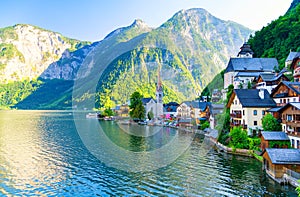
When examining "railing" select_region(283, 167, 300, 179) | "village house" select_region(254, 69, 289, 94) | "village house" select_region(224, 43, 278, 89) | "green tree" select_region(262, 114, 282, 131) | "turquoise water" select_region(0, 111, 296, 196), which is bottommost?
"turquoise water" select_region(0, 111, 296, 196)

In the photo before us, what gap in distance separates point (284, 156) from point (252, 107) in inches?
792

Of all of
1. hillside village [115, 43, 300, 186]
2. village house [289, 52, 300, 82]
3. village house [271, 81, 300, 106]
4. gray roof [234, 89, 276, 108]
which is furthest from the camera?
village house [289, 52, 300, 82]

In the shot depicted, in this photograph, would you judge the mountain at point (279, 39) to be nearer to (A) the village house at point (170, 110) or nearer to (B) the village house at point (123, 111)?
(A) the village house at point (170, 110)

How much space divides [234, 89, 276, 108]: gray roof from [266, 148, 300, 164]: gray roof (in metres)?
19.0

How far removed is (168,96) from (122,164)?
333 feet

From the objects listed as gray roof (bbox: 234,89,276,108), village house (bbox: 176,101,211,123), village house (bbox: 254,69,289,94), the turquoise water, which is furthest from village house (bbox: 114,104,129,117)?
the turquoise water

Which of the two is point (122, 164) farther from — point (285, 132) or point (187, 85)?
point (187, 85)

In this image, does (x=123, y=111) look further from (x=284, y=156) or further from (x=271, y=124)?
(x=284, y=156)

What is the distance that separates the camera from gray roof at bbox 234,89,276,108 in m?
50.8

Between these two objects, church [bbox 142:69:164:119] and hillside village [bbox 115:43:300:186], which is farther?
church [bbox 142:69:164:119]

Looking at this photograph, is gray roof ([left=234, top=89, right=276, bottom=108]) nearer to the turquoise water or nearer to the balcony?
the balcony

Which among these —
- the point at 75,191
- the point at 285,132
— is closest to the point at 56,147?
the point at 75,191

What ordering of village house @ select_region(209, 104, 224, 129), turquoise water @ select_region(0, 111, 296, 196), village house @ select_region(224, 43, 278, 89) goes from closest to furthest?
turquoise water @ select_region(0, 111, 296, 196), village house @ select_region(209, 104, 224, 129), village house @ select_region(224, 43, 278, 89)

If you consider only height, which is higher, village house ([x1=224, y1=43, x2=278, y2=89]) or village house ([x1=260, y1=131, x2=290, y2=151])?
village house ([x1=224, y1=43, x2=278, y2=89])
